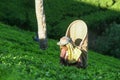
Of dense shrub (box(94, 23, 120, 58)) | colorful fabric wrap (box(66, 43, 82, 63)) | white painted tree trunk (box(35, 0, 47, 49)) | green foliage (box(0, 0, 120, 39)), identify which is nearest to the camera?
colorful fabric wrap (box(66, 43, 82, 63))

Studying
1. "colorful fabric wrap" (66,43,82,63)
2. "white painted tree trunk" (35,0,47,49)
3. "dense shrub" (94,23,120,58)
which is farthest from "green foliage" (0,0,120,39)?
"colorful fabric wrap" (66,43,82,63)

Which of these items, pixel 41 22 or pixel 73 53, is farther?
pixel 41 22

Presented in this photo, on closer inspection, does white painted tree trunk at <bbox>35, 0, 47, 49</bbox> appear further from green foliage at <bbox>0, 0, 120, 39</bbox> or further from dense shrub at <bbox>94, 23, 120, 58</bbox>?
green foliage at <bbox>0, 0, 120, 39</bbox>

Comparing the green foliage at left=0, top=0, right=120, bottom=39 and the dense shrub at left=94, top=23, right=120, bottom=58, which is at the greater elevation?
the green foliage at left=0, top=0, right=120, bottom=39

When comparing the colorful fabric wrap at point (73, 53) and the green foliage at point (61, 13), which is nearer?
the colorful fabric wrap at point (73, 53)

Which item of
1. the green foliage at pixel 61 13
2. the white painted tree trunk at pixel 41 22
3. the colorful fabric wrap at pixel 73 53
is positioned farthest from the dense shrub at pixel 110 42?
the colorful fabric wrap at pixel 73 53

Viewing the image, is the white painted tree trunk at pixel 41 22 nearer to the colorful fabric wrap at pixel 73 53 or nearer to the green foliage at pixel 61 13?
the colorful fabric wrap at pixel 73 53

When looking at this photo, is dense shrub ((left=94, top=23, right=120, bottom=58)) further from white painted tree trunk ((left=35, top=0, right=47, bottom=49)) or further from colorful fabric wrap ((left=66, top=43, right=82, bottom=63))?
colorful fabric wrap ((left=66, top=43, right=82, bottom=63))

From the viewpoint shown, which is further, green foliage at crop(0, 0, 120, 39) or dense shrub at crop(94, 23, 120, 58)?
green foliage at crop(0, 0, 120, 39)

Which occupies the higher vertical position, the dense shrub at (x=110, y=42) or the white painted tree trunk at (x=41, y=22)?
the white painted tree trunk at (x=41, y=22)

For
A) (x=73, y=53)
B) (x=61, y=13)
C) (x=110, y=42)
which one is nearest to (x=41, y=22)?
(x=73, y=53)

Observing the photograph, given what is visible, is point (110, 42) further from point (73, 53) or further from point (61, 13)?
point (73, 53)

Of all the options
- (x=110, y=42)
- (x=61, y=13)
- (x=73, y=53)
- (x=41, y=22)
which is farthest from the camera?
(x=61, y=13)

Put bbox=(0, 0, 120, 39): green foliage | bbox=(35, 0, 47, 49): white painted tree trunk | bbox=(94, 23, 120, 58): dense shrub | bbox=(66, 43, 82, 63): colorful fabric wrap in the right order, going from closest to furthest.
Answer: bbox=(66, 43, 82, 63): colorful fabric wrap
bbox=(35, 0, 47, 49): white painted tree trunk
bbox=(94, 23, 120, 58): dense shrub
bbox=(0, 0, 120, 39): green foliage
